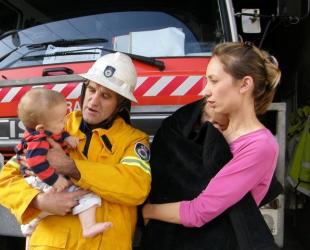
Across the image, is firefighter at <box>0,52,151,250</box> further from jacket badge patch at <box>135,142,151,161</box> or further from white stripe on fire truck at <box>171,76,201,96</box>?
white stripe on fire truck at <box>171,76,201,96</box>

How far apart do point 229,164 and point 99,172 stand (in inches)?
19.3

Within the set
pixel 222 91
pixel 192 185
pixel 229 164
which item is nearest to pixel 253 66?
pixel 222 91

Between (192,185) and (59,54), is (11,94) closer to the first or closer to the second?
(59,54)

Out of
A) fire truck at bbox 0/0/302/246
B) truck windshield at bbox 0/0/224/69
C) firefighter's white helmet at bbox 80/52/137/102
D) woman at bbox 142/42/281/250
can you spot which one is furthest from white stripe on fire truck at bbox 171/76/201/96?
woman at bbox 142/42/281/250

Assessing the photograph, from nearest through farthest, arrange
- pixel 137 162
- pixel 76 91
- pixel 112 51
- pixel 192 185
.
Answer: pixel 192 185
pixel 137 162
pixel 76 91
pixel 112 51

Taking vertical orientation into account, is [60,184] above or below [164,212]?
above

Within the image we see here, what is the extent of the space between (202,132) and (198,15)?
1454 millimetres

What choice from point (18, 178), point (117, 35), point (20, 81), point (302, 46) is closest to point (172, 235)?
point (18, 178)

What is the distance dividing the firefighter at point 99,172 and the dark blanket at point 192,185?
0.26 ft

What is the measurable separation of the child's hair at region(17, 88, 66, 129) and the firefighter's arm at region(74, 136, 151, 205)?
0.23 m

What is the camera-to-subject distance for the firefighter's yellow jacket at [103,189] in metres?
1.78

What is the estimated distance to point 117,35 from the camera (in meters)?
2.91

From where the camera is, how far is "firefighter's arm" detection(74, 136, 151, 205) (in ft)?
5.80

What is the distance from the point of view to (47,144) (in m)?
1.82
